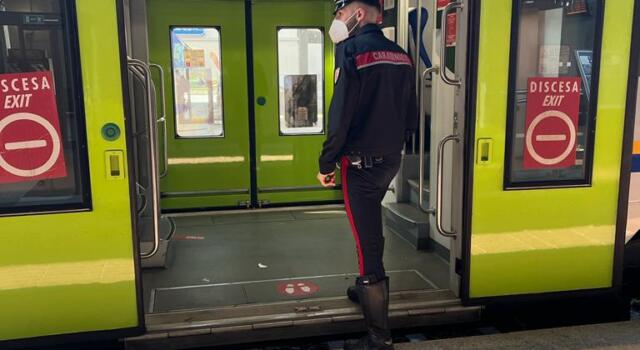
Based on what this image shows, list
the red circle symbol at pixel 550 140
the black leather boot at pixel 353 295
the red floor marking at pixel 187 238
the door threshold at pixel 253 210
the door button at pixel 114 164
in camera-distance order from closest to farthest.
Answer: the door button at pixel 114 164 → the red circle symbol at pixel 550 140 → the black leather boot at pixel 353 295 → the red floor marking at pixel 187 238 → the door threshold at pixel 253 210

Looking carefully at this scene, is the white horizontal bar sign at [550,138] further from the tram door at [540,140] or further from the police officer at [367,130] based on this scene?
the police officer at [367,130]

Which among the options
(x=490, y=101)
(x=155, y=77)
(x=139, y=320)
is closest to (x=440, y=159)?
(x=490, y=101)

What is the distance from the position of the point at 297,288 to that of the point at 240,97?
249 cm

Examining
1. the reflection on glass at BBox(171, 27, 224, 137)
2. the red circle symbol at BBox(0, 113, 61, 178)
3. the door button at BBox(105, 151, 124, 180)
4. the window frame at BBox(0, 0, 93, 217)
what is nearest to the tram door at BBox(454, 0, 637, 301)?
the door button at BBox(105, 151, 124, 180)

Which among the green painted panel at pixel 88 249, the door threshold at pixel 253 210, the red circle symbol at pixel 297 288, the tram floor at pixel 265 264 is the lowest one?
the red circle symbol at pixel 297 288

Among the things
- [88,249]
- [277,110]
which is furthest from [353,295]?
[277,110]

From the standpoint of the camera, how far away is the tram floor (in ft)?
11.3

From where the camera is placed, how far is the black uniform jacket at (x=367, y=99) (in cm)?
269

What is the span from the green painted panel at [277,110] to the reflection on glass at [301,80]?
0.20 ft

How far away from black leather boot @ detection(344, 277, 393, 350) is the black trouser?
5 cm

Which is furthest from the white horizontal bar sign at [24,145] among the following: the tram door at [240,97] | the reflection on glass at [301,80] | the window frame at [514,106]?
the reflection on glass at [301,80]

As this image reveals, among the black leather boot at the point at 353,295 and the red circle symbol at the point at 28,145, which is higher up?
the red circle symbol at the point at 28,145

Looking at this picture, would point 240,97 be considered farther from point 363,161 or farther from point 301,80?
point 363,161

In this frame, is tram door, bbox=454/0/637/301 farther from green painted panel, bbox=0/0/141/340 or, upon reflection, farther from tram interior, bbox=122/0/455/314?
green painted panel, bbox=0/0/141/340
